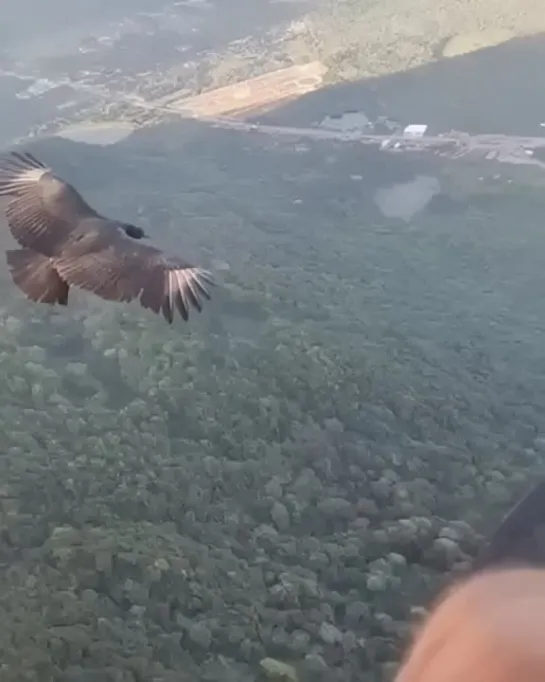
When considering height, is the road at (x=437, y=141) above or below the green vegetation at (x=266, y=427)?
above

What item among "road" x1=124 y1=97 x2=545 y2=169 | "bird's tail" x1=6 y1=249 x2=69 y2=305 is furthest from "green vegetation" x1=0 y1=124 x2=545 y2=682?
"bird's tail" x1=6 y1=249 x2=69 y2=305

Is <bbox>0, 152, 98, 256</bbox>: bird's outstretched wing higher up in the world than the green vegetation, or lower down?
higher up

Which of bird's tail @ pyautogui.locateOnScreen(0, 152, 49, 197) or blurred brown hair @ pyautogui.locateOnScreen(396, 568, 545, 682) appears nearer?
blurred brown hair @ pyautogui.locateOnScreen(396, 568, 545, 682)

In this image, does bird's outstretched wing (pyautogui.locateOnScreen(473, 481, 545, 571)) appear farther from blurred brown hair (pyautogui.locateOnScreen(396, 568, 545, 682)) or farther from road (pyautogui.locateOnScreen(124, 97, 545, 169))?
road (pyautogui.locateOnScreen(124, 97, 545, 169))

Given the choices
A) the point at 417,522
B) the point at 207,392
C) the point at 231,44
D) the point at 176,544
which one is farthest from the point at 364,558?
the point at 231,44

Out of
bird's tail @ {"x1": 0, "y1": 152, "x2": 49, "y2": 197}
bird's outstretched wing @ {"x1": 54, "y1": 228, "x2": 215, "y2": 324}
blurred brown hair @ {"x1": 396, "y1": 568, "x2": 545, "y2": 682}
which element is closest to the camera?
blurred brown hair @ {"x1": 396, "y1": 568, "x2": 545, "y2": 682}

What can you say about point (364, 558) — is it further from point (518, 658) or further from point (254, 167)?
point (254, 167)

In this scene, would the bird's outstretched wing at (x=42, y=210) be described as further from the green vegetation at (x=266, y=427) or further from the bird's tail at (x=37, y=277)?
the green vegetation at (x=266, y=427)

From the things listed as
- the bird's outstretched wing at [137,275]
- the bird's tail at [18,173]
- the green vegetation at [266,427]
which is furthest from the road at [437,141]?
the bird's outstretched wing at [137,275]
